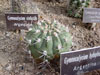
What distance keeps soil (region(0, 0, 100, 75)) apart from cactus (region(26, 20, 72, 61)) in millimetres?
221

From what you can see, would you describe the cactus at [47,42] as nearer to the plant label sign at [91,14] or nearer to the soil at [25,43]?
the soil at [25,43]

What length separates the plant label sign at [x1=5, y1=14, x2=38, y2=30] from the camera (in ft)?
7.57

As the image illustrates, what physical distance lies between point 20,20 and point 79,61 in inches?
41.2

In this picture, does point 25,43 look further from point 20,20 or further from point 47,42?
point 47,42

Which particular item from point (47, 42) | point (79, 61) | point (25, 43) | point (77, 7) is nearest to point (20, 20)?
point (25, 43)

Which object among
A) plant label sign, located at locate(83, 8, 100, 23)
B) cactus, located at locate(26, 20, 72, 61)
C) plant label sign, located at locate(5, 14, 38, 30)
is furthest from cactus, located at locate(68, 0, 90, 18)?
cactus, located at locate(26, 20, 72, 61)

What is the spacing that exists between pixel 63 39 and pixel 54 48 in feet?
0.46

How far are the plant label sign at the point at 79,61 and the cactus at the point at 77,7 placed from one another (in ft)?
5.18

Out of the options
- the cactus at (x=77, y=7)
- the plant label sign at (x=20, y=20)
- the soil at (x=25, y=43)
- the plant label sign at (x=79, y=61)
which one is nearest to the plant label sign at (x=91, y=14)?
the soil at (x=25, y=43)

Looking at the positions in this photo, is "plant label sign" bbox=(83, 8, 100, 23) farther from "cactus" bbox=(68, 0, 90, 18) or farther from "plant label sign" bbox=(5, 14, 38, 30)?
"plant label sign" bbox=(5, 14, 38, 30)

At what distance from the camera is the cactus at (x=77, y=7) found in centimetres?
316

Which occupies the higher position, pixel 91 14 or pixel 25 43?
pixel 91 14

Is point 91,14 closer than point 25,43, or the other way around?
point 25,43

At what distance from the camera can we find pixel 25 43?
2377 millimetres
